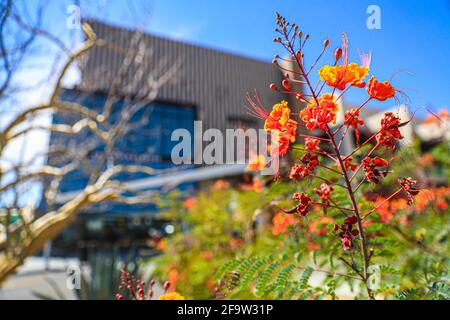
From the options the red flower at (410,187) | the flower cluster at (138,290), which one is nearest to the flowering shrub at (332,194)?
the red flower at (410,187)

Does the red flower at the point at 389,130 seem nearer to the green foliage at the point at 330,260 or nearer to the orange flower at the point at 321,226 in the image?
the green foliage at the point at 330,260

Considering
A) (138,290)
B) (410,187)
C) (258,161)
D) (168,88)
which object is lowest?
(138,290)

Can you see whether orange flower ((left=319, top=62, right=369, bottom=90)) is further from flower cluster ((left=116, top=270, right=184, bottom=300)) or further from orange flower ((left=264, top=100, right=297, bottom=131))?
flower cluster ((left=116, top=270, right=184, bottom=300))

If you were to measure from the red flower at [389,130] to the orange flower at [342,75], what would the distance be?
69 millimetres

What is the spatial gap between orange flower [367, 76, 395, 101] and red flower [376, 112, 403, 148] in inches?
1.2

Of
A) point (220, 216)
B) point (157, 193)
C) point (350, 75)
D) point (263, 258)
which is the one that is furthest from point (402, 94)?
point (157, 193)

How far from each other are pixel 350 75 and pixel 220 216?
96.4 inches

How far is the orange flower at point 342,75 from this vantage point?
0.52 metres

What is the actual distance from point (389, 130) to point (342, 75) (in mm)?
118

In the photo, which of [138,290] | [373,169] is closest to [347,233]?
[373,169]

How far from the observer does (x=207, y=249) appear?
264 cm

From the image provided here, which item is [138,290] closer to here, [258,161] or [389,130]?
[258,161]

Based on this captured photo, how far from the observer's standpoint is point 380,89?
517mm
